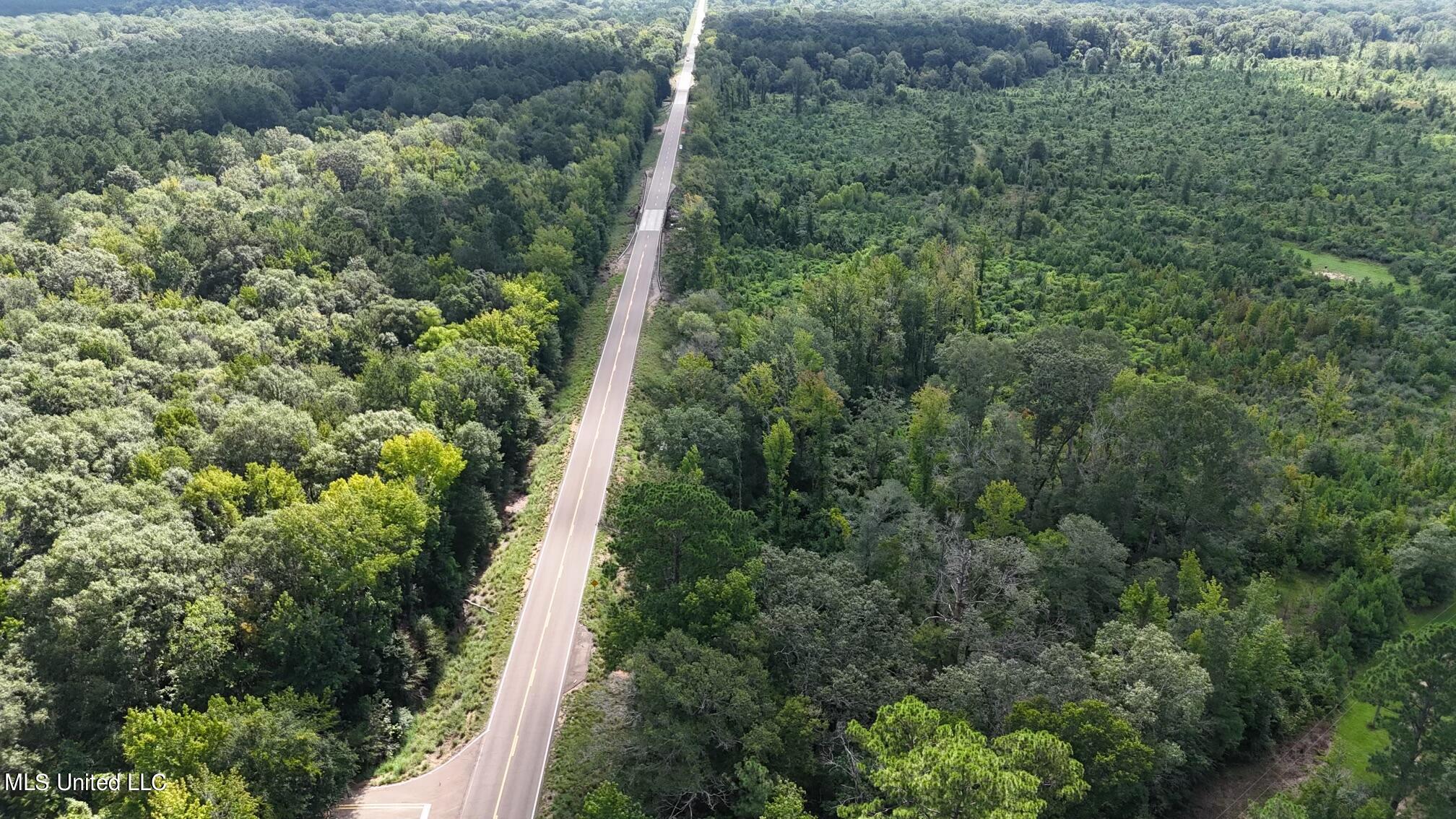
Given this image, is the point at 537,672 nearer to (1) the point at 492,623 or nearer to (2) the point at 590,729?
(1) the point at 492,623

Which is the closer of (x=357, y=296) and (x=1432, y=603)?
(x=1432, y=603)

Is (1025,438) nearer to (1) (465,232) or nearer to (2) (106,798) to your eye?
(2) (106,798)

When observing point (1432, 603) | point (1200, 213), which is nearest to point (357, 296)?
point (1432, 603)

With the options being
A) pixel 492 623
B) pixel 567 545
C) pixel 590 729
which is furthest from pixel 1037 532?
pixel 492 623

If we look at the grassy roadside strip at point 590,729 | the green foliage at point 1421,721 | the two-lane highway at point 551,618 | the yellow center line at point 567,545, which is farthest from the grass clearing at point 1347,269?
the grassy roadside strip at point 590,729

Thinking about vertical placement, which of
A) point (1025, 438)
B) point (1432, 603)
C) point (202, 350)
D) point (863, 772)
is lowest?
point (1432, 603)

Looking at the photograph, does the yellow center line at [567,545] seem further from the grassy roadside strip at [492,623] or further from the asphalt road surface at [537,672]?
the grassy roadside strip at [492,623]
